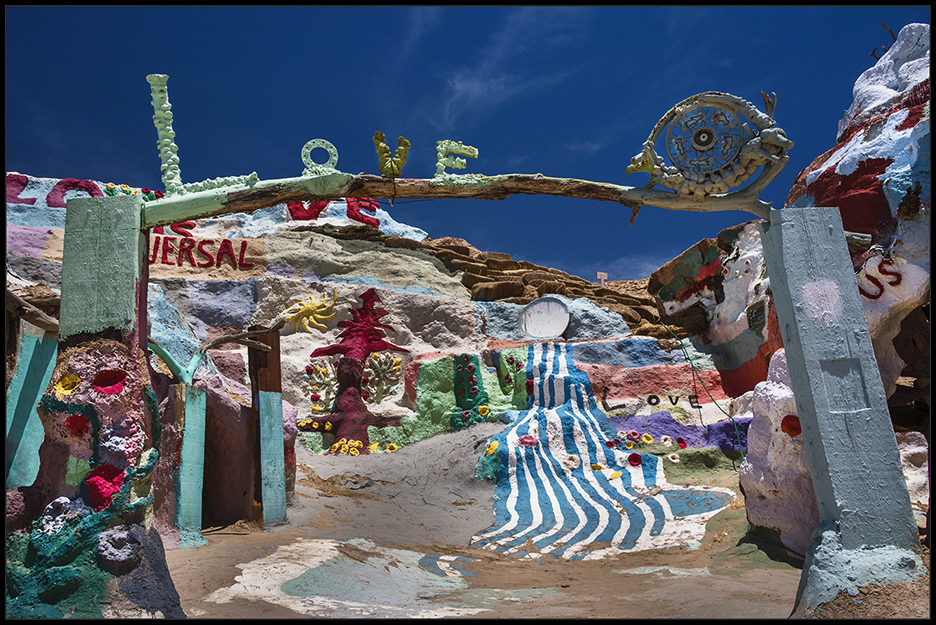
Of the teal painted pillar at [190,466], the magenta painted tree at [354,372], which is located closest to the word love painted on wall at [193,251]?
the magenta painted tree at [354,372]

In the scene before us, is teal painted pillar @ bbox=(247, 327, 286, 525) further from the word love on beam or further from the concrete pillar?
the word love on beam

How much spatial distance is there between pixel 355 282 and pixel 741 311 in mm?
9735

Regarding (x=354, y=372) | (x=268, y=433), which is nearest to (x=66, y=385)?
(x=268, y=433)

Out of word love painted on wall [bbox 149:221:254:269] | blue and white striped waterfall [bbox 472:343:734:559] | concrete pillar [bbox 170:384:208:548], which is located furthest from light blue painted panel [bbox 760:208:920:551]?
word love painted on wall [bbox 149:221:254:269]

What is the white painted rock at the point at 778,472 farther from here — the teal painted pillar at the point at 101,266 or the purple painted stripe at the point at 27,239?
the purple painted stripe at the point at 27,239

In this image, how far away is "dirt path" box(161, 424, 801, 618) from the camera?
394 centimetres

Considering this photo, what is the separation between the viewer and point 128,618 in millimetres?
3170

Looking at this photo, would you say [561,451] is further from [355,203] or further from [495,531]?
[355,203]

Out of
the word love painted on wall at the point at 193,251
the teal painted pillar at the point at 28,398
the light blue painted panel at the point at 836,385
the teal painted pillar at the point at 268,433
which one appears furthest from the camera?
the word love painted on wall at the point at 193,251

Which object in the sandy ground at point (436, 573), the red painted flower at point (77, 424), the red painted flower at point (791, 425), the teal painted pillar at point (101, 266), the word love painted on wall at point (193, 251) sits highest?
the word love painted on wall at point (193, 251)

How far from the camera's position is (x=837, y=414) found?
3.80 metres

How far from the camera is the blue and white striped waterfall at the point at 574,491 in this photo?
23.3 feet

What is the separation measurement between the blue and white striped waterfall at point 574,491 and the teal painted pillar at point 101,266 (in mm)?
4832

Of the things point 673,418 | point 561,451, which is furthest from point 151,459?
point 673,418
